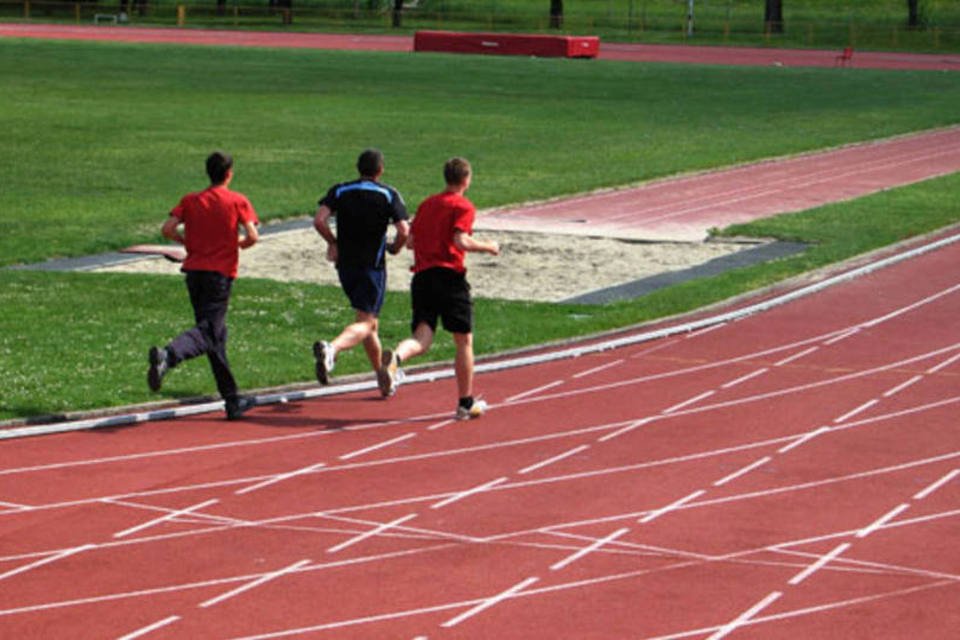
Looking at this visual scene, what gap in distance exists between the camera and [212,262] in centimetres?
1429

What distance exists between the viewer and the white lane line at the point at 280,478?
12.3 meters

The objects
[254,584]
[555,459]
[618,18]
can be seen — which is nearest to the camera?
[254,584]

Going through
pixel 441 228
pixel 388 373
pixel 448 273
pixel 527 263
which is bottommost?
pixel 527 263

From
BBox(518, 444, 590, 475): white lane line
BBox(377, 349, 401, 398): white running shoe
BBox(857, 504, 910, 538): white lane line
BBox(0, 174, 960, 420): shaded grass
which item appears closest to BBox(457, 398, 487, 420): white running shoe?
BBox(377, 349, 401, 398): white running shoe

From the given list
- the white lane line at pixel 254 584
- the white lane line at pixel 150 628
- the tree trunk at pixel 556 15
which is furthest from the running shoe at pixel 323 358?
the tree trunk at pixel 556 15

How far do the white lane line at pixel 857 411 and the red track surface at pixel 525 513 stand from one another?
0.10 ft

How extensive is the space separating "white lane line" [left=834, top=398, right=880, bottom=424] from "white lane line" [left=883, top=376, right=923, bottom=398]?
0.27 metres

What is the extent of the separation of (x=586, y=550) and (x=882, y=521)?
6.21 ft

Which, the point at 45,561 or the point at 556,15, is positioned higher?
the point at 556,15

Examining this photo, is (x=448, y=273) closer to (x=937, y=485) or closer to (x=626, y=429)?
(x=626, y=429)

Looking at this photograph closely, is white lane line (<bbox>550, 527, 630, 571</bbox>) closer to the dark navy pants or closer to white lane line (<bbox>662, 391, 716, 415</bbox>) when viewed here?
white lane line (<bbox>662, 391, 716, 415</bbox>)

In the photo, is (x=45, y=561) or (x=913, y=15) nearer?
(x=45, y=561)

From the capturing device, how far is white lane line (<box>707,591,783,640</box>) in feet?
31.3

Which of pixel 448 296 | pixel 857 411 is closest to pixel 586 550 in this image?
pixel 448 296
